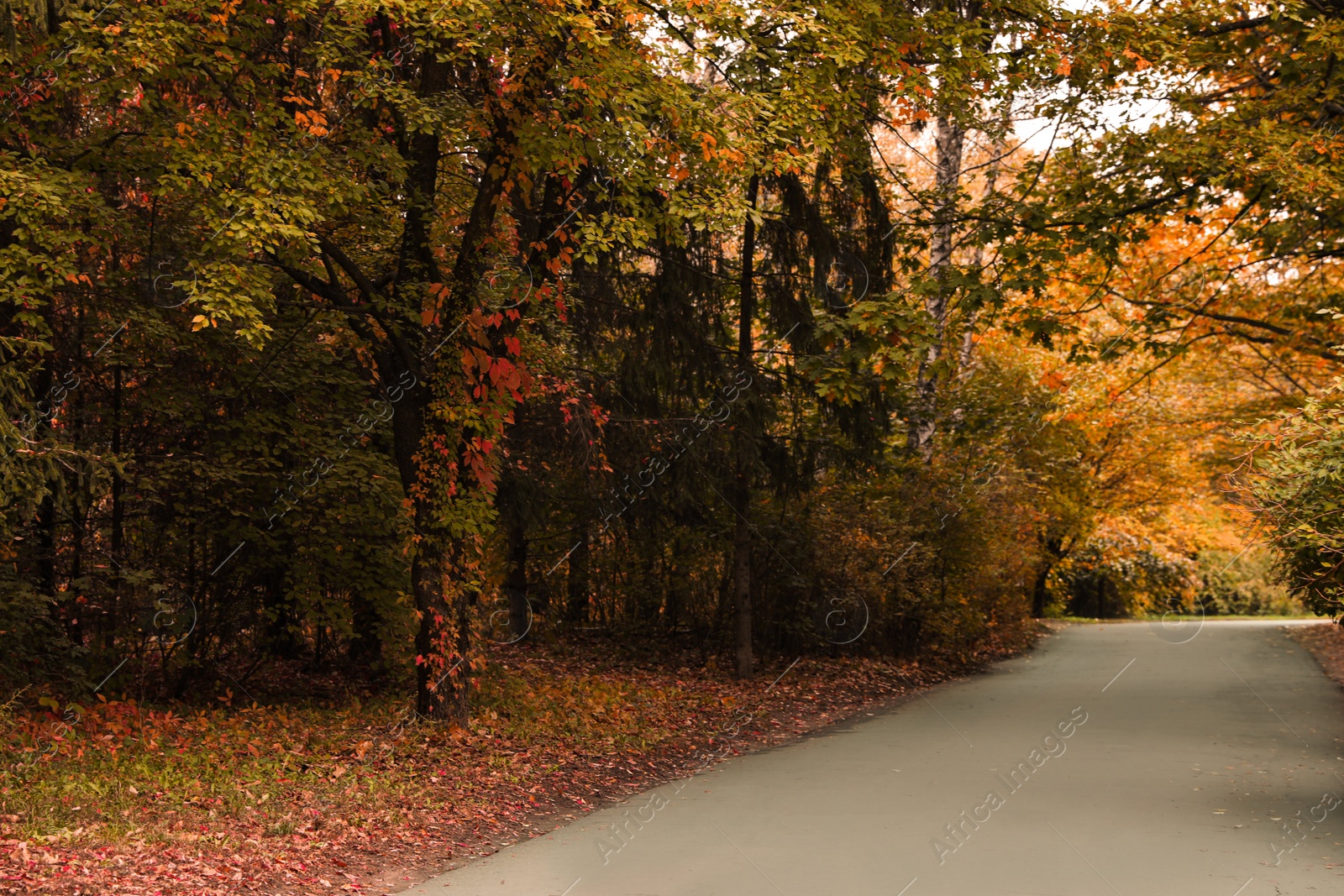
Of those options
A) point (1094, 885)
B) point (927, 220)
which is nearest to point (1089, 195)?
point (927, 220)

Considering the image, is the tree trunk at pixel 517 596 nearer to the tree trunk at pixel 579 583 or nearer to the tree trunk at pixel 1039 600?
the tree trunk at pixel 579 583

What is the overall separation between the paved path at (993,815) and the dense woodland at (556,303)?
204cm

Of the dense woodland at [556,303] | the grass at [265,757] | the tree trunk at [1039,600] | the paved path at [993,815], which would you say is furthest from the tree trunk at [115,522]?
the tree trunk at [1039,600]

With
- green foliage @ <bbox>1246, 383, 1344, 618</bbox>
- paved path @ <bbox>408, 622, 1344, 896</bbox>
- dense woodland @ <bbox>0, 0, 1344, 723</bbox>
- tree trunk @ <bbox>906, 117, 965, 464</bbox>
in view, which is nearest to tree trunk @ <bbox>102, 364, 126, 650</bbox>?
dense woodland @ <bbox>0, 0, 1344, 723</bbox>

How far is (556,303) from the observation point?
10.9 metres

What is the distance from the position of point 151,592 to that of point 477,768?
14.5ft

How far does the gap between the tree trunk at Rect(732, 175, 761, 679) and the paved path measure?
258cm

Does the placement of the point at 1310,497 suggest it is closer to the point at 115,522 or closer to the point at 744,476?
the point at 744,476

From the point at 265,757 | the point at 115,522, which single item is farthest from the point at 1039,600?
the point at 265,757

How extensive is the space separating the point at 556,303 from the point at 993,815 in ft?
20.4

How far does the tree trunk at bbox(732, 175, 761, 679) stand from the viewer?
49.0 feet

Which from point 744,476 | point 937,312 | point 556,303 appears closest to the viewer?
point 556,303

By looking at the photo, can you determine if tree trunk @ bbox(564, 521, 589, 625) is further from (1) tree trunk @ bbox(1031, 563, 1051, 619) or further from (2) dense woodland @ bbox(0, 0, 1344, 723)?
(1) tree trunk @ bbox(1031, 563, 1051, 619)

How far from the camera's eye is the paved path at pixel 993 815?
22.4 feet
